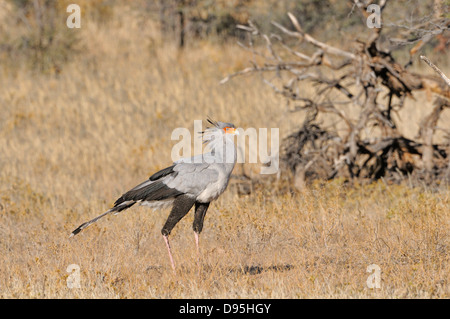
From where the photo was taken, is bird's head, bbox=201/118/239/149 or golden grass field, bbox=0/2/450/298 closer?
golden grass field, bbox=0/2/450/298

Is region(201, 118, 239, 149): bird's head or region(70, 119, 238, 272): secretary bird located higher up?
region(201, 118, 239, 149): bird's head

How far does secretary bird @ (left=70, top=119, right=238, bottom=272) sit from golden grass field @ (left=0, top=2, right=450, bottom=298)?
55 centimetres

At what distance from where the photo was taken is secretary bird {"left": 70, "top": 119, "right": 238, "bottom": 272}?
568 cm

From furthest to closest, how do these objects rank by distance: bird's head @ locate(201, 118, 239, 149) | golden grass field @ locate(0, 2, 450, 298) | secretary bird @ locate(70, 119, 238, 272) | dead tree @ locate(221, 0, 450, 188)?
dead tree @ locate(221, 0, 450, 188), bird's head @ locate(201, 118, 239, 149), secretary bird @ locate(70, 119, 238, 272), golden grass field @ locate(0, 2, 450, 298)

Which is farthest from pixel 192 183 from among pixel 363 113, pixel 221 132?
pixel 363 113

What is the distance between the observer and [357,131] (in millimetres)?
8742

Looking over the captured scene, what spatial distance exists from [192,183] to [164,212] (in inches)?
103

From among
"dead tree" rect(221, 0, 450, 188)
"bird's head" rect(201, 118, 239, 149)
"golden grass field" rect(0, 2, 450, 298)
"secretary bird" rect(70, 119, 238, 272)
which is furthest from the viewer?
"dead tree" rect(221, 0, 450, 188)

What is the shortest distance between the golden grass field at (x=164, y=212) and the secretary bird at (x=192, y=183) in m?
0.55

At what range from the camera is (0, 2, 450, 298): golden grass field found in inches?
215

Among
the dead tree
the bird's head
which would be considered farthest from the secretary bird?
the dead tree

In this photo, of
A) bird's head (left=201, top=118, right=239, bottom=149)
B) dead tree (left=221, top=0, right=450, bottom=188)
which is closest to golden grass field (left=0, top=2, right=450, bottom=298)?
dead tree (left=221, top=0, right=450, bottom=188)

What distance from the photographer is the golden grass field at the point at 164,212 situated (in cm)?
546

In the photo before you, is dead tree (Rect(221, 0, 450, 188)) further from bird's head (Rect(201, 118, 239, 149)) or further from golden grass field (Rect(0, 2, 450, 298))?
bird's head (Rect(201, 118, 239, 149))
